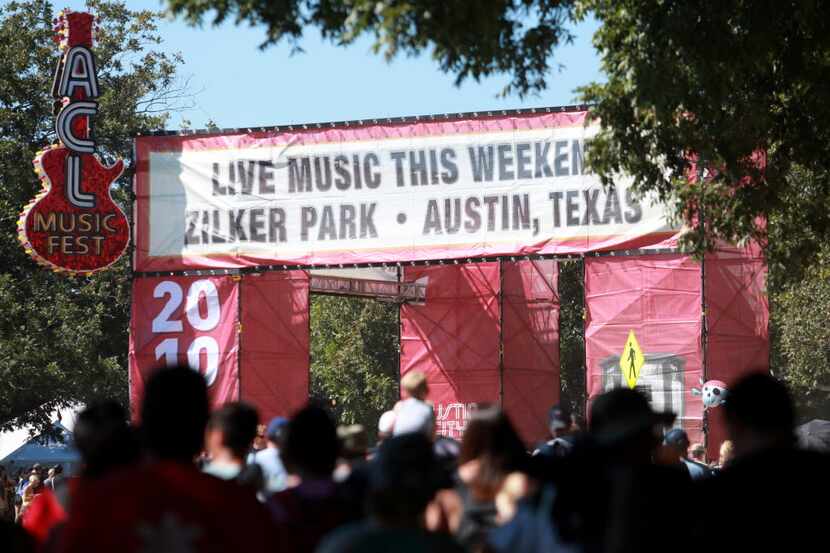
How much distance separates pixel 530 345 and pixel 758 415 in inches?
1206

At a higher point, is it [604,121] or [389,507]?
[604,121]

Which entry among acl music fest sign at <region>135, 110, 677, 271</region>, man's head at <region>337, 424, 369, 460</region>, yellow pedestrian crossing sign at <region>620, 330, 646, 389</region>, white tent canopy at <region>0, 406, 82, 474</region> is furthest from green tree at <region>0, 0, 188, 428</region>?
man's head at <region>337, 424, 369, 460</region>

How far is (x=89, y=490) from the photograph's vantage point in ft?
13.3

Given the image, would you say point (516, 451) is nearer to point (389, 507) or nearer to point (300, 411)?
point (300, 411)

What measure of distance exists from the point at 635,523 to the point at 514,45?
10.1 metres

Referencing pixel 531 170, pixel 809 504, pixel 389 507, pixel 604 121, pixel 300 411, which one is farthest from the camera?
pixel 531 170

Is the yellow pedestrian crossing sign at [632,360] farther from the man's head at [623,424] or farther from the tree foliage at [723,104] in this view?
the man's head at [623,424]

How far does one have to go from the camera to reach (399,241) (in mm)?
29594

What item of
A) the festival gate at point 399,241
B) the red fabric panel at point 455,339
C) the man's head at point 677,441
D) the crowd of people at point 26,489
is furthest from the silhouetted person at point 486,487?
the red fabric panel at point 455,339

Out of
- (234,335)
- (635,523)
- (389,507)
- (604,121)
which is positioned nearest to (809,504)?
(635,523)

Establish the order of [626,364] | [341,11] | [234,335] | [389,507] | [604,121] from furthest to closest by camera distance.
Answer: [234,335]
[626,364]
[604,121]
[341,11]
[389,507]

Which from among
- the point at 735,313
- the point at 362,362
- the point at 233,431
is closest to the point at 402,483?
the point at 233,431

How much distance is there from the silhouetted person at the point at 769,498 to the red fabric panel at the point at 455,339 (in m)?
28.8

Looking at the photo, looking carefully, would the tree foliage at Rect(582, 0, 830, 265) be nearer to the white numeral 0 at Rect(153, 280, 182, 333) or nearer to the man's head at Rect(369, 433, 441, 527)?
the man's head at Rect(369, 433, 441, 527)
